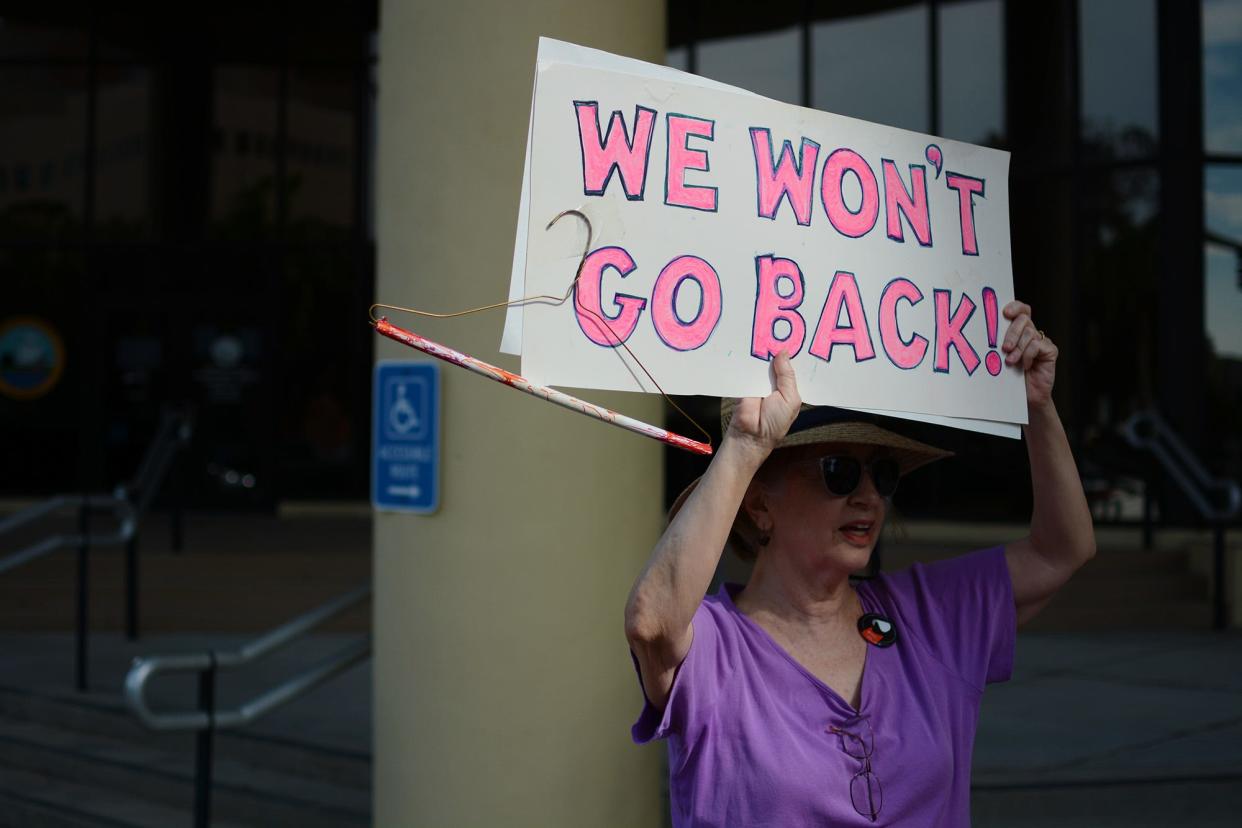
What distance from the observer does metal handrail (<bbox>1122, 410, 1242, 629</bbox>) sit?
1007cm

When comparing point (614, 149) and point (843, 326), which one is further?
point (843, 326)

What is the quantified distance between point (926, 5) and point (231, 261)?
320 inches

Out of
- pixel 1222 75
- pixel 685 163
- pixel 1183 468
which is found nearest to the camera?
pixel 685 163

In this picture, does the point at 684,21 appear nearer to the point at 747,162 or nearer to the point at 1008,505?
the point at 1008,505

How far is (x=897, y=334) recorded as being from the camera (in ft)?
7.64

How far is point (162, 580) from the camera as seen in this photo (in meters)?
10.8

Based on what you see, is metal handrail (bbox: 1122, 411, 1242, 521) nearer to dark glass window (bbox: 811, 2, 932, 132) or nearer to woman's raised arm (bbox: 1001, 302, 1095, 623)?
dark glass window (bbox: 811, 2, 932, 132)

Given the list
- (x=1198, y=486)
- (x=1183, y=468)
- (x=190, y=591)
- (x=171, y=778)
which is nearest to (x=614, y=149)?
(x=171, y=778)

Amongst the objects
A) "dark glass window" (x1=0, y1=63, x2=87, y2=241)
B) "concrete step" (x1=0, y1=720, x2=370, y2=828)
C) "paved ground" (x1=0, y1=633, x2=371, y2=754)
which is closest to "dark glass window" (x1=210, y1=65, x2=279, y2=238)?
"dark glass window" (x1=0, y1=63, x2=87, y2=241)

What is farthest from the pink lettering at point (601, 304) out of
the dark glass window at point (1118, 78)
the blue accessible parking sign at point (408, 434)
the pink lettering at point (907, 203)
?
the dark glass window at point (1118, 78)

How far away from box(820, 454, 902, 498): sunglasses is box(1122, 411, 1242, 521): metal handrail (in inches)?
331

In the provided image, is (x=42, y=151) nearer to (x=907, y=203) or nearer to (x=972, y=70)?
(x=972, y=70)

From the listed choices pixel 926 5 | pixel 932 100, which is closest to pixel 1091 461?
pixel 932 100

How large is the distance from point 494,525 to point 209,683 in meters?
1.64
